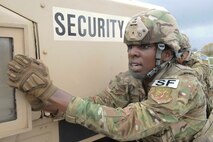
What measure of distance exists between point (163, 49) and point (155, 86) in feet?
0.85

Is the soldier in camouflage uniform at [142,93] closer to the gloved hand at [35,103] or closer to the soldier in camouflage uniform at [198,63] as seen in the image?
the gloved hand at [35,103]

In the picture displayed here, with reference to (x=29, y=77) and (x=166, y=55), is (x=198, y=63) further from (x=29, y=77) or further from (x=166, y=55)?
(x=29, y=77)

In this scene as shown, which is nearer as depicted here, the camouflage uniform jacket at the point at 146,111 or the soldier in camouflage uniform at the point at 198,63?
the camouflage uniform jacket at the point at 146,111

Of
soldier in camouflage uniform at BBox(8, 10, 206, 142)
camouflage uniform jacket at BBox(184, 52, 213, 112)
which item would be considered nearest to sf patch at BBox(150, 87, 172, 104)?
soldier in camouflage uniform at BBox(8, 10, 206, 142)

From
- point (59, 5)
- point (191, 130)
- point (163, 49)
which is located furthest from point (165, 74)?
point (59, 5)

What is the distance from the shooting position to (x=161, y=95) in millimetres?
1939

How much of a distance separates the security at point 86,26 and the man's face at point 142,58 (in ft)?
1.07

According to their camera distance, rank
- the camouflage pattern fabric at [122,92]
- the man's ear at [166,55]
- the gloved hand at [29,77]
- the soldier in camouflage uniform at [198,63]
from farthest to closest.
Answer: the soldier in camouflage uniform at [198,63] → the camouflage pattern fabric at [122,92] → the man's ear at [166,55] → the gloved hand at [29,77]

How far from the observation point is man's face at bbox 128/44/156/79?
6.81 ft

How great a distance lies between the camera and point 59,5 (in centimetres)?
204

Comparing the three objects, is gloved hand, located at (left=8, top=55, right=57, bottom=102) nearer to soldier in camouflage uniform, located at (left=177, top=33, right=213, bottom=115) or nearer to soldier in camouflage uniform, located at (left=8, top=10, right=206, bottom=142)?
A: soldier in camouflage uniform, located at (left=8, top=10, right=206, bottom=142)

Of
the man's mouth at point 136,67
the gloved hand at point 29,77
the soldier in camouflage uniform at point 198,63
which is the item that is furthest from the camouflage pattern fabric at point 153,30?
the soldier in camouflage uniform at point 198,63

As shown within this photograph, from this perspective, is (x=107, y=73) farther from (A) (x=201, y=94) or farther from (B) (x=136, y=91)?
(A) (x=201, y=94)

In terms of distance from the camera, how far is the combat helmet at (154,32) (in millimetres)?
2070
